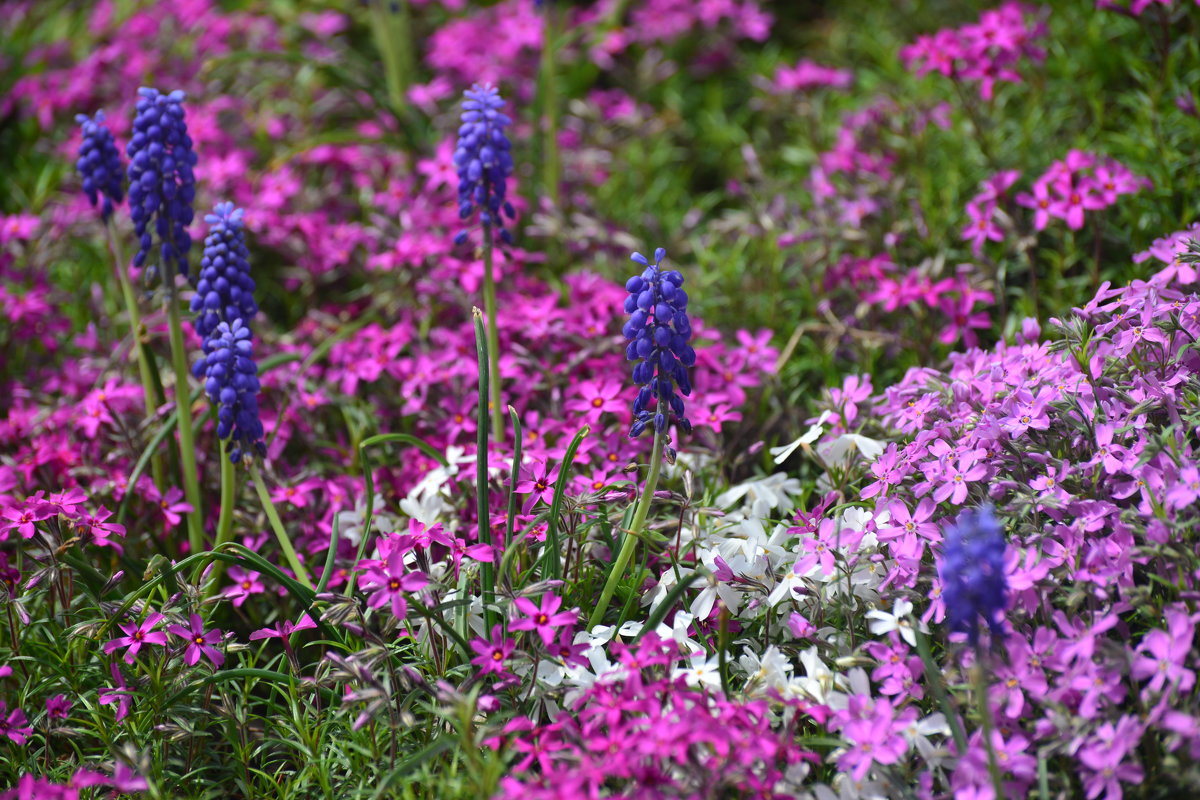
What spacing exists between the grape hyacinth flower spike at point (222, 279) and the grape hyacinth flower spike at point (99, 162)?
0.52m

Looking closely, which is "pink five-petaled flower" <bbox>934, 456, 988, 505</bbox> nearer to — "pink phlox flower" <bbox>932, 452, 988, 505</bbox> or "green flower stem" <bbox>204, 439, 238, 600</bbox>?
"pink phlox flower" <bbox>932, 452, 988, 505</bbox>

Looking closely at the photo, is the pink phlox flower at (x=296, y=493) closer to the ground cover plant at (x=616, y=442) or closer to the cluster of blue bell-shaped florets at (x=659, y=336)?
the ground cover plant at (x=616, y=442)

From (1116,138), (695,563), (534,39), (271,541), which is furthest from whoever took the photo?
(534,39)

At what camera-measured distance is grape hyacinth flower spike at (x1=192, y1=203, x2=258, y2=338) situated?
3100 millimetres

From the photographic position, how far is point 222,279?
310 centimetres

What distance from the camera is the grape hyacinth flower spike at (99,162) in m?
3.35

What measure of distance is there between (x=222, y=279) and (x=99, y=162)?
725 mm

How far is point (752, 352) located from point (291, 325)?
90.6 inches

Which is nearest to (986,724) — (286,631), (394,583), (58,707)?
(394,583)

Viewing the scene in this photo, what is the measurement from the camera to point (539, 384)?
3871 millimetres

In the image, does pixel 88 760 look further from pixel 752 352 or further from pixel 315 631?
pixel 752 352

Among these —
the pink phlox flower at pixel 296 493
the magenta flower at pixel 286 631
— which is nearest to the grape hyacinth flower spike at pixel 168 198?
the pink phlox flower at pixel 296 493

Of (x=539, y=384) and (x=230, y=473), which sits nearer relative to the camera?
(x=230, y=473)

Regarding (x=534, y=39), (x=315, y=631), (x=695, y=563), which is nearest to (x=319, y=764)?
(x=315, y=631)
